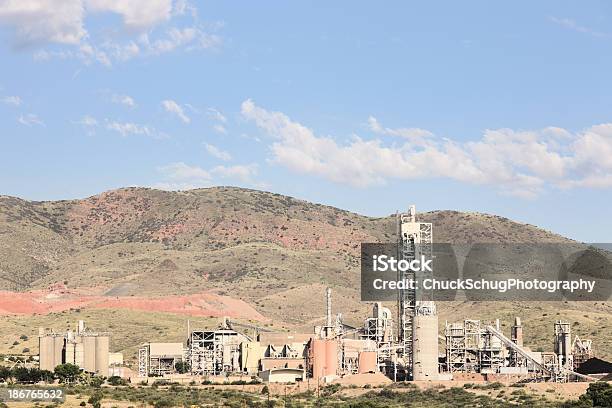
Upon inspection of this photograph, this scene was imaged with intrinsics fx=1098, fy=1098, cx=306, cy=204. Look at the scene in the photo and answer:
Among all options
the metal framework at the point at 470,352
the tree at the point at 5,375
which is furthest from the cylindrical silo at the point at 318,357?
the tree at the point at 5,375

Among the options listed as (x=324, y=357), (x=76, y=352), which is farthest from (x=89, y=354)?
(x=324, y=357)

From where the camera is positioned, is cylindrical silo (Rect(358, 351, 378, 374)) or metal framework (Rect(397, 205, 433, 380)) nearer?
metal framework (Rect(397, 205, 433, 380))

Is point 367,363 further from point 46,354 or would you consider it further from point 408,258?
A: point 46,354

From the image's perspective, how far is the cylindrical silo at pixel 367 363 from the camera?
105688mm

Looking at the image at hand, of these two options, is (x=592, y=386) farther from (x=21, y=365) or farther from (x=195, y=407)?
(x=21, y=365)

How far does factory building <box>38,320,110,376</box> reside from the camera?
113 meters

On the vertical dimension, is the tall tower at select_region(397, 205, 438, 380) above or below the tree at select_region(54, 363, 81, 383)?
above

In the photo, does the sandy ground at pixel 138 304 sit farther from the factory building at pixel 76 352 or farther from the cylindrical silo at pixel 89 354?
the cylindrical silo at pixel 89 354

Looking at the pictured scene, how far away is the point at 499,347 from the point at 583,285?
8484 cm

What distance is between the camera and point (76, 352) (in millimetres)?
113750

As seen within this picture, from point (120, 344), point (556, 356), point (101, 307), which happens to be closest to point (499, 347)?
point (556, 356)

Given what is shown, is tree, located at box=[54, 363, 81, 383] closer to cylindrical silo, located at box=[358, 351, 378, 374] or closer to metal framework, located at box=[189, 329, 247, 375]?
metal framework, located at box=[189, 329, 247, 375]

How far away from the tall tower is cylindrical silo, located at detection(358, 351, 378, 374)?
8.72ft

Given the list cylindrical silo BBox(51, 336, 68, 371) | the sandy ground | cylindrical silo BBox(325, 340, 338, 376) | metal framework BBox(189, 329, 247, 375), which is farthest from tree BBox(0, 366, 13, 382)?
the sandy ground
